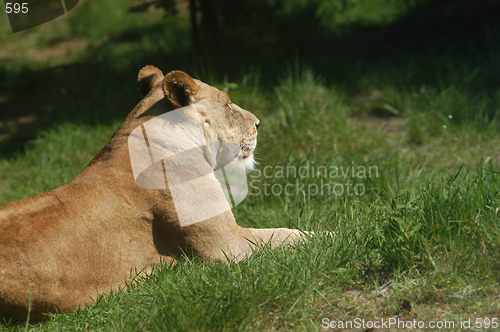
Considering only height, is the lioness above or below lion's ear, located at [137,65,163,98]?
below

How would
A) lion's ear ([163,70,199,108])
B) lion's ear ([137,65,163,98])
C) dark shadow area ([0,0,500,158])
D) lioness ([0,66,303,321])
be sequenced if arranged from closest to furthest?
lioness ([0,66,303,321]) < lion's ear ([163,70,199,108]) < lion's ear ([137,65,163,98]) < dark shadow area ([0,0,500,158])

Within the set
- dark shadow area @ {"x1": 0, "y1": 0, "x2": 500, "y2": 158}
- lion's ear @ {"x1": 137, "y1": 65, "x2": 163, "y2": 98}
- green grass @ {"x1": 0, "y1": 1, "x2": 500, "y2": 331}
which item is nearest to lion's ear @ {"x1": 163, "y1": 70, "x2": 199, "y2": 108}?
lion's ear @ {"x1": 137, "y1": 65, "x2": 163, "y2": 98}

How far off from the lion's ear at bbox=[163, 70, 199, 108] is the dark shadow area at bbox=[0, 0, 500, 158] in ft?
9.80

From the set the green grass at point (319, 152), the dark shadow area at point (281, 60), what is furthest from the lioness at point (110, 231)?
the dark shadow area at point (281, 60)

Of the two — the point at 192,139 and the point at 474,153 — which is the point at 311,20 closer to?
the point at 474,153

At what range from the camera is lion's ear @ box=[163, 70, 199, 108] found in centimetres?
349

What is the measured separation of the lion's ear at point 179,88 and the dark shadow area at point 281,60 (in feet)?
9.80

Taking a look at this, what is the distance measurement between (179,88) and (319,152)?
253 centimetres

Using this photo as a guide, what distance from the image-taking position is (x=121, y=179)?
349 cm

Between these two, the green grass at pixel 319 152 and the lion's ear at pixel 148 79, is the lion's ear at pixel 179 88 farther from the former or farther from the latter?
the green grass at pixel 319 152

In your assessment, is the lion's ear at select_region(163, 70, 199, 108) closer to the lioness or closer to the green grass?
the lioness

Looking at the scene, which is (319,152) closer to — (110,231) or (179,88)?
(179,88)

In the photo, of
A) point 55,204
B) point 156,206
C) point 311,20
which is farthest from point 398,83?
point 55,204

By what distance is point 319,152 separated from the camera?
5785mm
